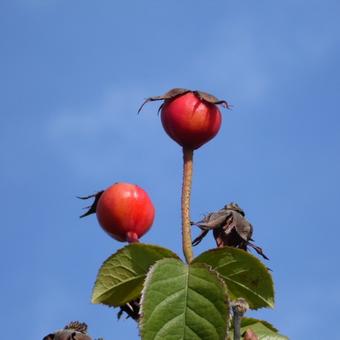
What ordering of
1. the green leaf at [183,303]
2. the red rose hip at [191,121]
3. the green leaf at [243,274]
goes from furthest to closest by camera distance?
the red rose hip at [191,121] → the green leaf at [243,274] → the green leaf at [183,303]

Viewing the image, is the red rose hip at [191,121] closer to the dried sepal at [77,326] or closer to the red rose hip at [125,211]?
the red rose hip at [125,211]

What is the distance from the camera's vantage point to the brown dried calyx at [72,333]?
2658 mm

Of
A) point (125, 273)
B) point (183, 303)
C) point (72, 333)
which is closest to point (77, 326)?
point (72, 333)

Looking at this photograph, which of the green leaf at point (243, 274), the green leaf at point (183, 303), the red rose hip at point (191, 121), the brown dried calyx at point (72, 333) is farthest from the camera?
the brown dried calyx at point (72, 333)

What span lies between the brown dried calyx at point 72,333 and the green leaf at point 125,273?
0.29m

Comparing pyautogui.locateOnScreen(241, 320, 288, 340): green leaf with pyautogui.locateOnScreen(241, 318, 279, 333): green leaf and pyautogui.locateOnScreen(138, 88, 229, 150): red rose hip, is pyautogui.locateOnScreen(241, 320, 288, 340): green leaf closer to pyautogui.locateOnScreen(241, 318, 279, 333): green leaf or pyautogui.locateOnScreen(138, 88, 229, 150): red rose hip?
pyautogui.locateOnScreen(241, 318, 279, 333): green leaf

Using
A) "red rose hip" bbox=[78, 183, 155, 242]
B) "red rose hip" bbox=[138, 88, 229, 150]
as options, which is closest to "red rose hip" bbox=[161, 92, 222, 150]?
"red rose hip" bbox=[138, 88, 229, 150]

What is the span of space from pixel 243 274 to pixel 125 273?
416 millimetres

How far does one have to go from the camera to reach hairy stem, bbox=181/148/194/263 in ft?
7.65

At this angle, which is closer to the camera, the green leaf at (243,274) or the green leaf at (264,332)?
the green leaf at (243,274)

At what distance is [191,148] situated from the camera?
2607 millimetres

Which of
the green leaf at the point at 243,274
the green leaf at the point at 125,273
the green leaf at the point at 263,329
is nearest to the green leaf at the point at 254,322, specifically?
the green leaf at the point at 263,329

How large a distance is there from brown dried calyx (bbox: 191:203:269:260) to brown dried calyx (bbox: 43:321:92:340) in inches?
22.3

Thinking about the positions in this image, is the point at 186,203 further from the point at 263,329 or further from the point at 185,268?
the point at 263,329
